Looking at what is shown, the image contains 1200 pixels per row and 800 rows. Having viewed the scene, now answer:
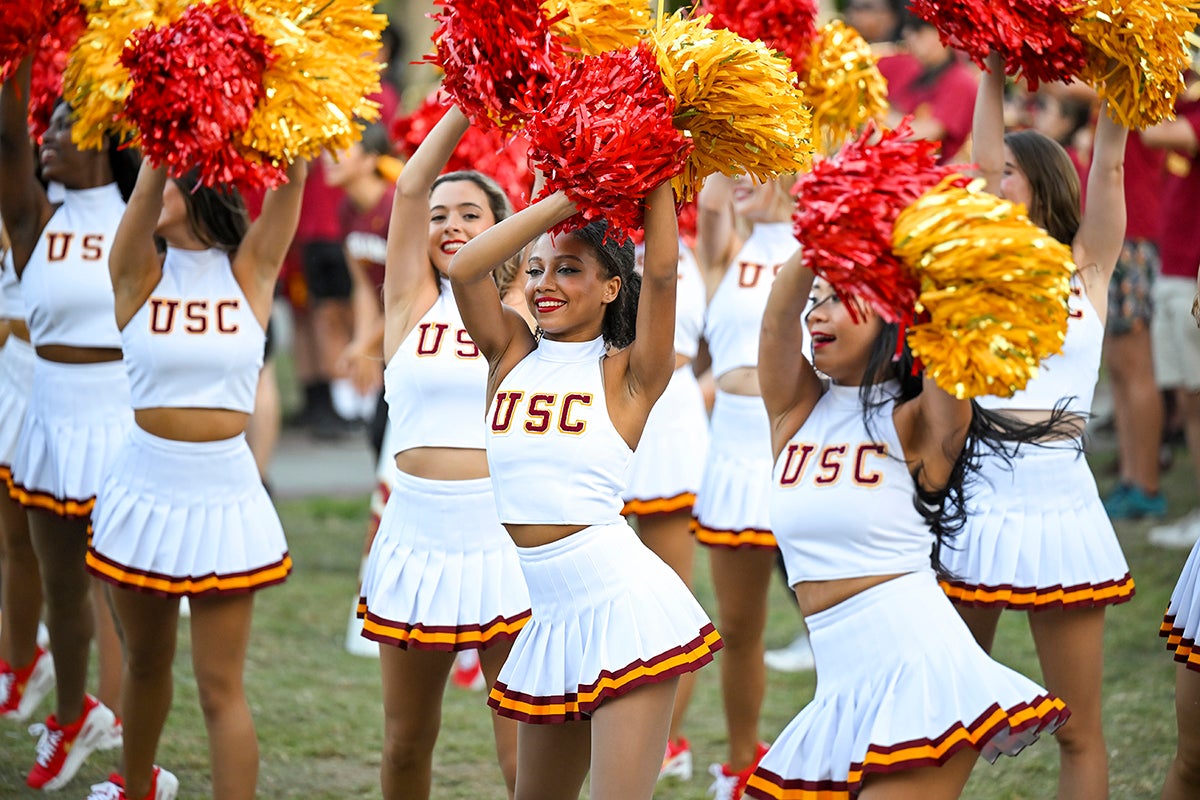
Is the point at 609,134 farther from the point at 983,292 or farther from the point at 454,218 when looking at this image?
the point at 454,218

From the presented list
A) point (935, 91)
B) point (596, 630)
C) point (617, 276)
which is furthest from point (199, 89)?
point (935, 91)

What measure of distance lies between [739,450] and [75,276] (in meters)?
2.08

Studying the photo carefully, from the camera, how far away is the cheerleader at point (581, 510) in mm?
2885

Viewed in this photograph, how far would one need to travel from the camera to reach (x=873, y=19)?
25.1 ft

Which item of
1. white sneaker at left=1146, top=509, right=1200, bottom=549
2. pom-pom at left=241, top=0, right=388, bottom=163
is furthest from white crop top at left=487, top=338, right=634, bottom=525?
white sneaker at left=1146, top=509, right=1200, bottom=549

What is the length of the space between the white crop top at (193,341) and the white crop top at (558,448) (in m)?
1.07

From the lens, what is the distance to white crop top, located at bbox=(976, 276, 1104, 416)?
3699 millimetres

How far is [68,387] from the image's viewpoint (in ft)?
14.6

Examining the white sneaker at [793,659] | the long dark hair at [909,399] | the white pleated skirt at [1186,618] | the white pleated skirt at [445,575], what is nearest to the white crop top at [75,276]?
the white pleated skirt at [445,575]

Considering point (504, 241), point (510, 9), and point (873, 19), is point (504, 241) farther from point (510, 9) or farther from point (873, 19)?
point (873, 19)

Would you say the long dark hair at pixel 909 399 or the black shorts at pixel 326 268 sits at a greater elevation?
the long dark hair at pixel 909 399

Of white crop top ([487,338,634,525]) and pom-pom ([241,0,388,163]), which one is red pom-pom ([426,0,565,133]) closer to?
white crop top ([487,338,634,525])

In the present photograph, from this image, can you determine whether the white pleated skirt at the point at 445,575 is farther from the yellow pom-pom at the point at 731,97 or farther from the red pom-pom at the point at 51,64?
the red pom-pom at the point at 51,64

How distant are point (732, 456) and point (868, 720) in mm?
1766
